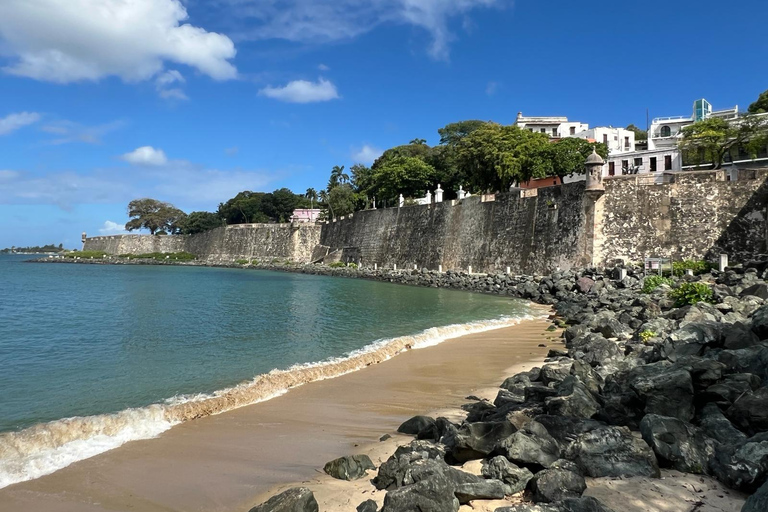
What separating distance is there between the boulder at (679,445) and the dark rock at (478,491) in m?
1.41

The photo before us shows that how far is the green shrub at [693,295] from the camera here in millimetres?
13828

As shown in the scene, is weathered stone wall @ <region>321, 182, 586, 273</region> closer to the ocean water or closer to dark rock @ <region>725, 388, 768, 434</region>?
the ocean water

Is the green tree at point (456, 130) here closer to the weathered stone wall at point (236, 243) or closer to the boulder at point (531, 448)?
the weathered stone wall at point (236, 243)

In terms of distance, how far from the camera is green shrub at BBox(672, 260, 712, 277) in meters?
20.6

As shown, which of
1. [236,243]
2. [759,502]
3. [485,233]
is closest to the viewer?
[759,502]

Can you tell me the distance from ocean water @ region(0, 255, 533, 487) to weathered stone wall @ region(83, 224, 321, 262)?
35.9 metres

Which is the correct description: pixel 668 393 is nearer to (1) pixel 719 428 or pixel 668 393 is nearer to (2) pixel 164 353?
(1) pixel 719 428

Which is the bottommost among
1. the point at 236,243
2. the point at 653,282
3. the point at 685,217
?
the point at 653,282

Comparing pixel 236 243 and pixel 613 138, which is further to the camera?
pixel 236 243

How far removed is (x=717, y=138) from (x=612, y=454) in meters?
34.6

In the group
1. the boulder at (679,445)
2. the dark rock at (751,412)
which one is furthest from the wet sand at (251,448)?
the dark rock at (751,412)

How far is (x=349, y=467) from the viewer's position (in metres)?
4.71

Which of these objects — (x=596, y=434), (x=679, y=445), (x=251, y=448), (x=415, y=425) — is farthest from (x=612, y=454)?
(x=251, y=448)

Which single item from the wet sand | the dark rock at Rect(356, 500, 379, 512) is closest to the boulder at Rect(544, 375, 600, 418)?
the wet sand
